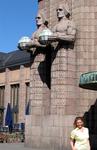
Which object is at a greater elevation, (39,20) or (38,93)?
(39,20)

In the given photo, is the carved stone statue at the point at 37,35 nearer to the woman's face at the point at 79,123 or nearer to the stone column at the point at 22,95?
the woman's face at the point at 79,123

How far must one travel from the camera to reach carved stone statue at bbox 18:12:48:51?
2638 centimetres

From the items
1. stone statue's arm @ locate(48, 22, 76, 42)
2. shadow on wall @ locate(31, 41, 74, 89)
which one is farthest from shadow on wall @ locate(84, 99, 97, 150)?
stone statue's arm @ locate(48, 22, 76, 42)

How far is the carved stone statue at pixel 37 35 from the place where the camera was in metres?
26.4

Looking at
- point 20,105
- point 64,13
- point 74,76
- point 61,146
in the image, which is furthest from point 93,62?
point 20,105

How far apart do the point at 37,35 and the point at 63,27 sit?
8.77ft

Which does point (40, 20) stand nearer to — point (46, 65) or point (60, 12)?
point (60, 12)

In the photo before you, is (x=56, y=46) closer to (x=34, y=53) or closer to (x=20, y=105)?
(x=34, y=53)

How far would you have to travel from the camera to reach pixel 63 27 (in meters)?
24.8

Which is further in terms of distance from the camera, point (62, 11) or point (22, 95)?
point (22, 95)

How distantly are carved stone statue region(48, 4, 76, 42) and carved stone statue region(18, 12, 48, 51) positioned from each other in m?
1.52

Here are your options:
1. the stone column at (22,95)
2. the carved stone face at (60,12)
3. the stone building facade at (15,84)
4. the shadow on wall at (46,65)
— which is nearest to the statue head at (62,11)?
the carved stone face at (60,12)

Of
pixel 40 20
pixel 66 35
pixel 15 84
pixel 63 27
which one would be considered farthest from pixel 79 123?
pixel 15 84

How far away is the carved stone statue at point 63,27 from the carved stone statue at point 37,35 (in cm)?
152
